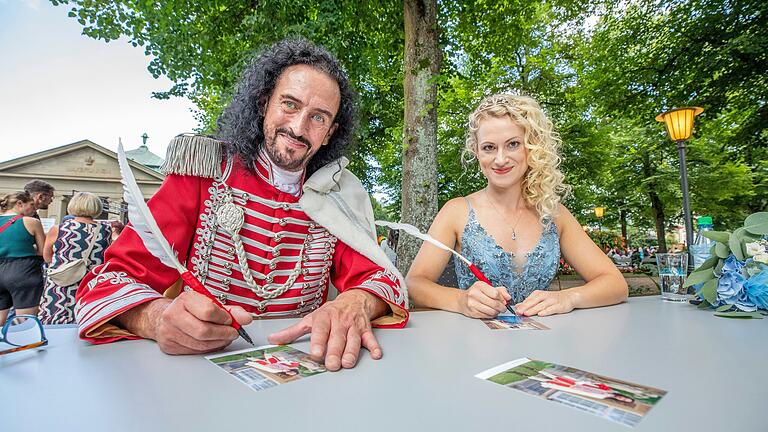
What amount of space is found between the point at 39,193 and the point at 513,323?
5.71 meters

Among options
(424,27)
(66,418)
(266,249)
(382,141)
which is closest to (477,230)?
(266,249)

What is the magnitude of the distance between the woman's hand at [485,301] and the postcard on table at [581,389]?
1.67ft

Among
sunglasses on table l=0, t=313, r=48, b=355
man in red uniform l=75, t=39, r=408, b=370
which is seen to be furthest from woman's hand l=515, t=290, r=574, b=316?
sunglasses on table l=0, t=313, r=48, b=355

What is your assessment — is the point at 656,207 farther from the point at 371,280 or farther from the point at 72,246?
the point at 72,246

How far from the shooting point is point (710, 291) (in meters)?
1.70

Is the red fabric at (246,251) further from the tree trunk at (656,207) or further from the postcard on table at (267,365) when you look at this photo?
the tree trunk at (656,207)

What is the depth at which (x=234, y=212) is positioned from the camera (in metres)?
1.57

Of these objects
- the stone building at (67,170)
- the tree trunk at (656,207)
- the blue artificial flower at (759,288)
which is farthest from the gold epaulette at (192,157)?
the stone building at (67,170)

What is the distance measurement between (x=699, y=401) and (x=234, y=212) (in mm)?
1494

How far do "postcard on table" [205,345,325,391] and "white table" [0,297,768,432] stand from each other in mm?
27

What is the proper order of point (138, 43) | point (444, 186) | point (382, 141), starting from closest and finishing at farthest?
1. point (138, 43)
2. point (382, 141)
3. point (444, 186)

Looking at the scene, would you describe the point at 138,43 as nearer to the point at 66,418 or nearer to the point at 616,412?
the point at 66,418

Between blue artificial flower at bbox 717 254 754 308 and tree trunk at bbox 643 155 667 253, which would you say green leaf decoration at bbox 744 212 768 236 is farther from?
tree trunk at bbox 643 155 667 253

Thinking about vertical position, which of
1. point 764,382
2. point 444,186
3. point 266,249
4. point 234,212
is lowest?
point 764,382
